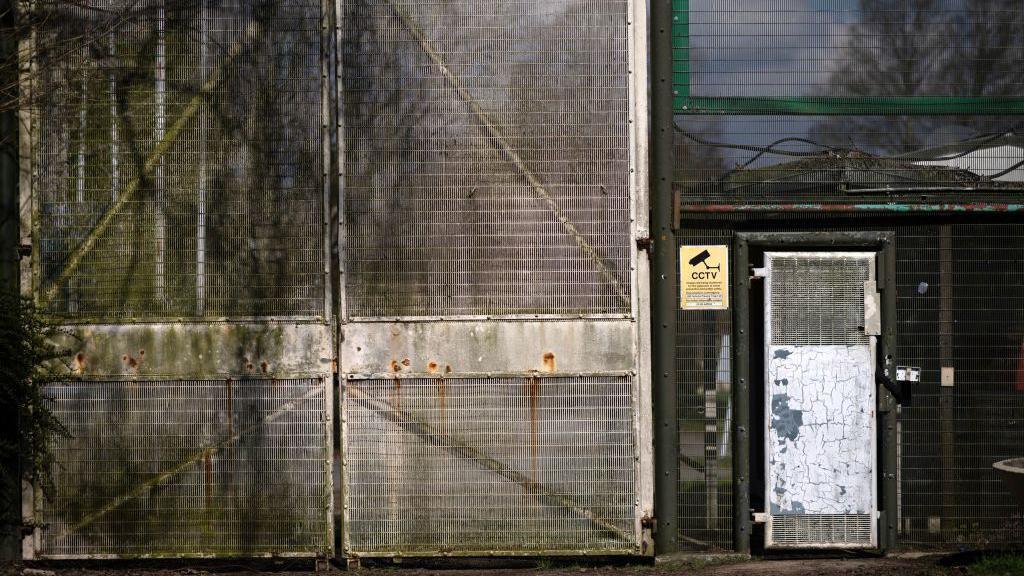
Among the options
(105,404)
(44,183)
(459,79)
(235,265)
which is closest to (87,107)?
(44,183)

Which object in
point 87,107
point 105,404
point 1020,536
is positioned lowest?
point 1020,536

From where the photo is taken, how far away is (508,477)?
7.77 m

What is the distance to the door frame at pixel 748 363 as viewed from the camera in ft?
25.5

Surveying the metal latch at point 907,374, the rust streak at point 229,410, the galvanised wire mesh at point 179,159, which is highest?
the galvanised wire mesh at point 179,159

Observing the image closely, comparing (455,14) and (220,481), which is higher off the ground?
(455,14)

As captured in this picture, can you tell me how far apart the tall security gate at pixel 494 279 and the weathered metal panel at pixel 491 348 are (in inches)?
0.6

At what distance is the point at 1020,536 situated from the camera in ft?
25.7

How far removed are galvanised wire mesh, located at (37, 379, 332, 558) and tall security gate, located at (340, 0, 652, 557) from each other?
33cm

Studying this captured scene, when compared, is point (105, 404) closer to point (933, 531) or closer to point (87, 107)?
point (87, 107)

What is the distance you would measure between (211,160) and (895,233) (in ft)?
16.7

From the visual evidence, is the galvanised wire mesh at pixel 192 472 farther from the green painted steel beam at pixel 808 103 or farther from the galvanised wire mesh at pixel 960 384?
the galvanised wire mesh at pixel 960 384

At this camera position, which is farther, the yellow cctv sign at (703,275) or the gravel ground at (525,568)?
the yellow cctv sign at (703,275)

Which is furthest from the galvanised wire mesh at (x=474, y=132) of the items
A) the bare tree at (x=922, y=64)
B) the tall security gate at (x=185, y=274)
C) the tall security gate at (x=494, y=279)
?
the bare tree at (x=922, y=64)

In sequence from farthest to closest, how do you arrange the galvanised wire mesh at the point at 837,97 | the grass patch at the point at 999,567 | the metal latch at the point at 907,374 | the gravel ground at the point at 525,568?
the galvanised wire mesh at the point at 837,97
the metal latch at the point at 907,374
the gravel ground at the point at 525,568
the grass patch at the point at 999,567
